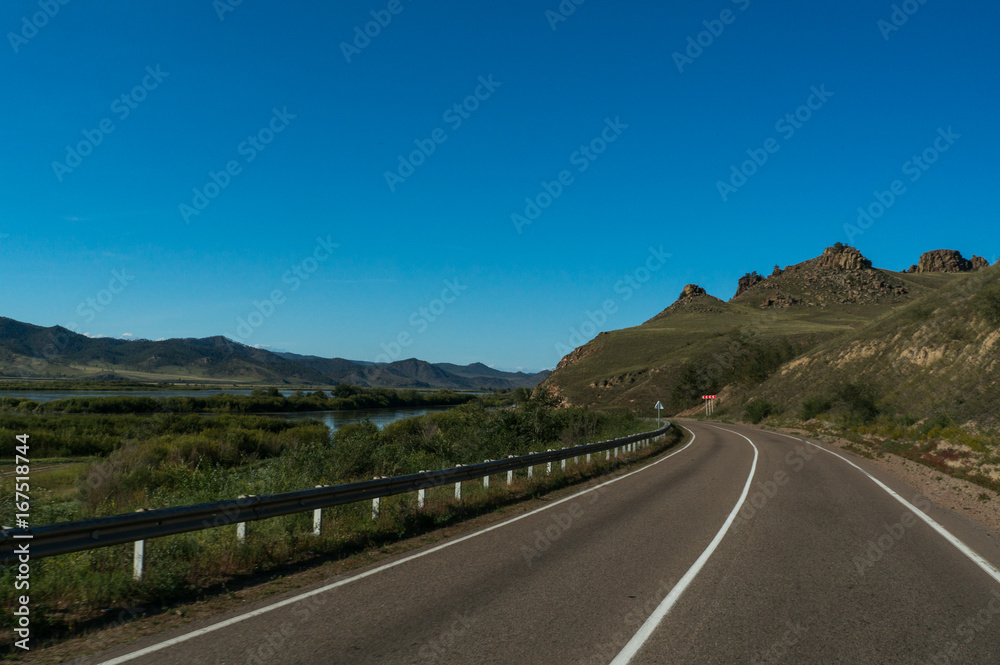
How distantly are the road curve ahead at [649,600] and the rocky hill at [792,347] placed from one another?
64.9 feet

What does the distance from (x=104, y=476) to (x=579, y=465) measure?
13851 millimetres

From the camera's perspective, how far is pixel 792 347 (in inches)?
3679

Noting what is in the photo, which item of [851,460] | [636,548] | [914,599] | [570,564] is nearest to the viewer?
[914,599]

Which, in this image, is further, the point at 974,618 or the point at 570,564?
the point at 570,564

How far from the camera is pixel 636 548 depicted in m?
8.18

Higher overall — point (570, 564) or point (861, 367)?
point (861, 367)

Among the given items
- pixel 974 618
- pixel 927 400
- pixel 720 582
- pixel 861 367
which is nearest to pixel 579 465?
pixel 720 582

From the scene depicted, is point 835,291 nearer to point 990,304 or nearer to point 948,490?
point 990,304

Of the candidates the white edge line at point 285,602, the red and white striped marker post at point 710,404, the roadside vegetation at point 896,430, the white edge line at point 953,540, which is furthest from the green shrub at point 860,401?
the red and white striped marker post at point 710,404

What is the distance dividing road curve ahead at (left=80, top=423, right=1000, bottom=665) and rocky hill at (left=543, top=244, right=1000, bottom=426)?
19769mm

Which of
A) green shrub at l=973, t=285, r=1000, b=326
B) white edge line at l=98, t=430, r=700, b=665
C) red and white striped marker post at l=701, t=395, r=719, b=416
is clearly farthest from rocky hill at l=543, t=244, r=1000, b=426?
white edge line at l=98, t=430, r=700, b=665

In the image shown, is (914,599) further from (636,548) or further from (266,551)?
(266,551)

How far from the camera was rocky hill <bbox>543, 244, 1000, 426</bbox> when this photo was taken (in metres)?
38.6

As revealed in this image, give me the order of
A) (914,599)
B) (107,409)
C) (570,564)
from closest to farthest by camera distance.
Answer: (914,599)
(570,564)
(107,409)
